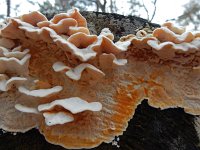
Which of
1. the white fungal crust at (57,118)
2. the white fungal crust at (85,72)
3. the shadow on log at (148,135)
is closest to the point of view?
the white fungal crust at (57,118)

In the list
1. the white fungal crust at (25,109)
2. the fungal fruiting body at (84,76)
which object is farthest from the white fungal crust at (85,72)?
the white fungal crust at (25,109)

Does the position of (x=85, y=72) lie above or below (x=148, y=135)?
above

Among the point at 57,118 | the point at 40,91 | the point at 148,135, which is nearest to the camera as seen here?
the point at 57,118

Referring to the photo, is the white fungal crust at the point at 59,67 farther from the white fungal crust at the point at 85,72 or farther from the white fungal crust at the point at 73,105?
the white fungal crust at the point at 73,105

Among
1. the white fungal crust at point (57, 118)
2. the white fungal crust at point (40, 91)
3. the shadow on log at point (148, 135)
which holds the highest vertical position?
the white fungal crust at point (40, 91)

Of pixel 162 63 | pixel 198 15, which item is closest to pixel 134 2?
pixel 198 15

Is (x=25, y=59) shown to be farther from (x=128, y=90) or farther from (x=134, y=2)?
(x=134, y=2)

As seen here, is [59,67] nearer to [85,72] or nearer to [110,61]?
[85,72]

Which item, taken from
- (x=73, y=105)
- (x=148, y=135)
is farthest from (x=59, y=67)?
(x=148, y=135)

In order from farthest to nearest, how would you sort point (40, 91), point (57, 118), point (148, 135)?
point (148, 135)
point (40, 91)
point (57, 118)
